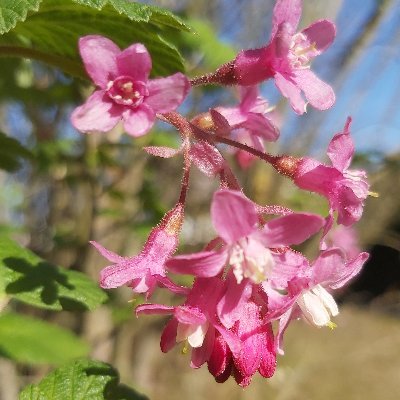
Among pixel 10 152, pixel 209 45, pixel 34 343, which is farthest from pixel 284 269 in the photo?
pixel 209 45

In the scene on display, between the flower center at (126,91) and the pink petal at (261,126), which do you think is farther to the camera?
the pink petal at (261,126)

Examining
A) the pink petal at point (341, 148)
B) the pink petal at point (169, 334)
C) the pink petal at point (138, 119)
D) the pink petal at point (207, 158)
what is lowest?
the pink petal at point (169, 334)

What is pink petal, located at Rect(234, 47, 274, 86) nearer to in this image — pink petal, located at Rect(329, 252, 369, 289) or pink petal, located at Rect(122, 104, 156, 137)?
pink petal, located at Rect(122, 104, 156, 137)

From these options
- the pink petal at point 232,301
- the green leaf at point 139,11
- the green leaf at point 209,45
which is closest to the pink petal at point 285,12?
the green leaf at point 139,11

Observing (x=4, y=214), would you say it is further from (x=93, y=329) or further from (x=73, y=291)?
(x=73, y=291)

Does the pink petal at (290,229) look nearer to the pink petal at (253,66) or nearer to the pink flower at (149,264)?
the pink flower at (149,264)

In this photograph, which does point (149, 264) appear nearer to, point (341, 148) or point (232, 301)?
point (232, 301)

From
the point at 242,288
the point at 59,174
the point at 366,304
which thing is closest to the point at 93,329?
the point at 59,174

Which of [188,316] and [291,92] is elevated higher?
[291,92]

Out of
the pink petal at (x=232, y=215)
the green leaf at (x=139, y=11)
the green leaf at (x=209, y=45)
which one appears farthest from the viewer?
the green leaf at (x=209, y=45)
